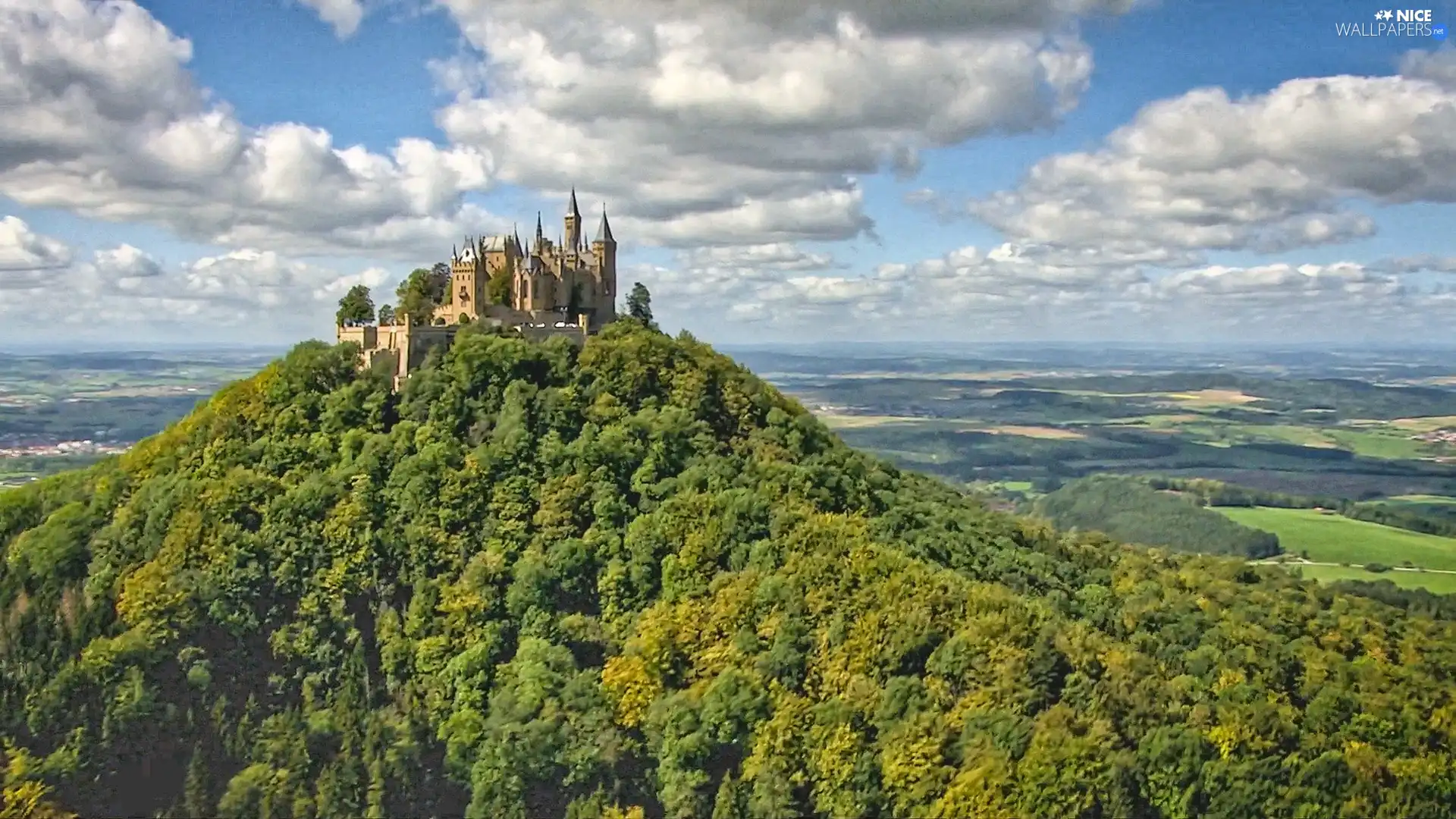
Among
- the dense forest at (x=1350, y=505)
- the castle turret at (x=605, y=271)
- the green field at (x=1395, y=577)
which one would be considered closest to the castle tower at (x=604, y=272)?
the castle turret at (x=605, y=271)

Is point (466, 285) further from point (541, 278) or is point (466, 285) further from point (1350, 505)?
point (1350, 505)

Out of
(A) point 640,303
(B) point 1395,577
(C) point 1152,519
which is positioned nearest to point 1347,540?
(B) point 1395,577

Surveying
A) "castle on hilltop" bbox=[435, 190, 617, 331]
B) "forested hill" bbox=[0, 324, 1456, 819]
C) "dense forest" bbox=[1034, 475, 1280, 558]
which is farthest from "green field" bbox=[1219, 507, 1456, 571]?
"castle on hilltop" bbox=[435, 190, 617, 331]

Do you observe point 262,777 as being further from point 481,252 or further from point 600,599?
point 481,252

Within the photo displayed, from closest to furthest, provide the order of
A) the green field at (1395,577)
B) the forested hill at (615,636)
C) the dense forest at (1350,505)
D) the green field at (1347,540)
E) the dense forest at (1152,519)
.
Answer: the forested hill at (615,636)
the green field at (1395,577)
the green field at (1347,540)
the dense forest at (1152,519)
the dense forest at (1350,505)

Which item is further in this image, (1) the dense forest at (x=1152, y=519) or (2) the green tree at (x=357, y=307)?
(1) the dense forest at (x=1152, y=519)

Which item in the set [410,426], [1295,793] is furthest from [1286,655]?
[410,426]

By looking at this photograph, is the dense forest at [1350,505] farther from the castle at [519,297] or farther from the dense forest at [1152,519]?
the castle at [519,297]
